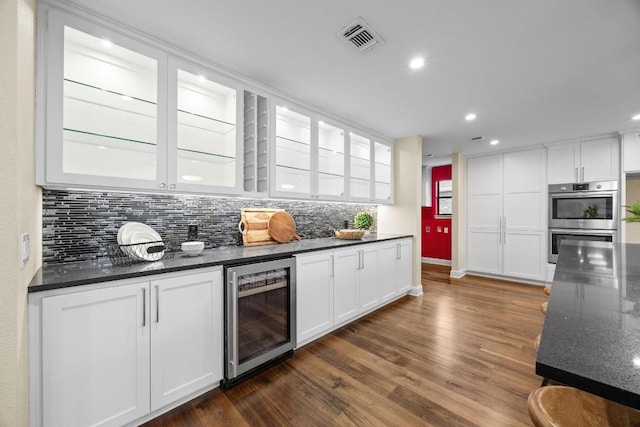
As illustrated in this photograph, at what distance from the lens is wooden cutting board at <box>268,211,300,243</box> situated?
262cm

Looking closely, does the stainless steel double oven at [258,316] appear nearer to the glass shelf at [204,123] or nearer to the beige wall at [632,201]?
the glass shelf at [204,123]

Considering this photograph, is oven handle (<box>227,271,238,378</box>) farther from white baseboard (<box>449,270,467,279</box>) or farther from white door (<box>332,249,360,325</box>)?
white baseboard (<box>449,270,467,279</box>)

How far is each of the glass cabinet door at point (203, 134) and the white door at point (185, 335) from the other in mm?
752

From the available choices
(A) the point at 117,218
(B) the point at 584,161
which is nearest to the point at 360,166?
(A) the point at 117,218

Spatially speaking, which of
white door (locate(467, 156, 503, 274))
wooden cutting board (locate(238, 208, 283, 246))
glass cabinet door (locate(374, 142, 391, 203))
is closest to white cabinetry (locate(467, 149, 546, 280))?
white door (locate(467, 156, 503, 274))

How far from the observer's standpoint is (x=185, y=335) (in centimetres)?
158

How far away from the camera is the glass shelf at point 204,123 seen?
1.97 metres

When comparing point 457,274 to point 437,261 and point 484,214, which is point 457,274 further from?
point 437,261

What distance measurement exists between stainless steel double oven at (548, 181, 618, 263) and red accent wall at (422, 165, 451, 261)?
2.05 meters

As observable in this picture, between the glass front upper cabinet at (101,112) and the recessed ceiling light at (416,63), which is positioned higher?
the recessed ceiling light at (416,63)

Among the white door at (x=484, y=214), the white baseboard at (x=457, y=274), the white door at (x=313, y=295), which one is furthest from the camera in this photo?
the white baseboard at (x=457, y=274)

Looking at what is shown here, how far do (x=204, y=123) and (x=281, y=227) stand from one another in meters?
1.18

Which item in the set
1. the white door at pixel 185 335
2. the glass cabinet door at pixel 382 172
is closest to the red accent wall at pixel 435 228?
the glass cabinet door at pixel 382 172

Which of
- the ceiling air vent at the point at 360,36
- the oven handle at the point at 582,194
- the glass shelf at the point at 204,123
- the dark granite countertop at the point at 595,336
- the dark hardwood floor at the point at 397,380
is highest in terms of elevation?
the ceiling air vent at the point at 360,36
